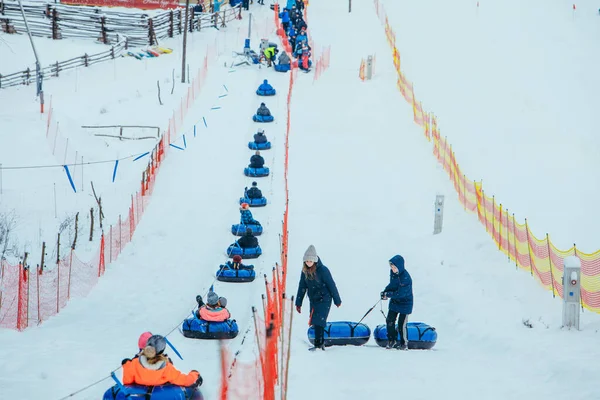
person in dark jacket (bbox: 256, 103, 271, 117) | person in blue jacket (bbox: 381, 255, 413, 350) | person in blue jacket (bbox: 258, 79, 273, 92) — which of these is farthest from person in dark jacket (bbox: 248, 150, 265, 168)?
person in blue jacket (bbox: 381, 255, 413, 350)

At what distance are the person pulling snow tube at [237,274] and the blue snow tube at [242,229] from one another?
9.75 ft

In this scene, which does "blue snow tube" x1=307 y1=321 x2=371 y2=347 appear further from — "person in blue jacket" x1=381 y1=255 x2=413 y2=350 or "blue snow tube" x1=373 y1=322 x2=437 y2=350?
"person in blue jacket" x1=381 y1=255 x2=413 y2=350

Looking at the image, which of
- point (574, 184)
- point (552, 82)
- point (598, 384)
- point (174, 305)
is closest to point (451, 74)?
point (552, 82)

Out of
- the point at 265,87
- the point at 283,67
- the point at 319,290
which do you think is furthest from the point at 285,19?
the point at 319,290

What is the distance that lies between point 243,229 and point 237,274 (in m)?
3.31

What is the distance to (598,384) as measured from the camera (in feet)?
35.0

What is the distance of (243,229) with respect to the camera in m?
21.5

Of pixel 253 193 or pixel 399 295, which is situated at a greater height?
pixel 253 193

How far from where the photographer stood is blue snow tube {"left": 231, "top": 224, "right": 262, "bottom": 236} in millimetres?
21372

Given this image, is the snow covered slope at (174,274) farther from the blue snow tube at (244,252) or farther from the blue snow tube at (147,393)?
the blue snow tube at (147,393)

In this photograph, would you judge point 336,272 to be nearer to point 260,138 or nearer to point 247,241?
point 247,241

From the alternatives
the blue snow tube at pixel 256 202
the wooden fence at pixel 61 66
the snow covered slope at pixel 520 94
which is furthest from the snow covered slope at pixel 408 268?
the wooden fence at pixel 61 66

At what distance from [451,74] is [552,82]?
4.73 m

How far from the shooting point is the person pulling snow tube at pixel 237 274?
18.3m
